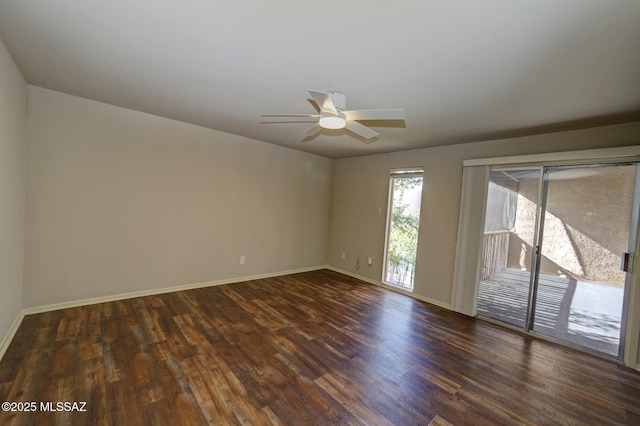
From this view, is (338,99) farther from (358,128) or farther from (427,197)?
(427,197)

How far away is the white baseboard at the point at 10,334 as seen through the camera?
2.24m

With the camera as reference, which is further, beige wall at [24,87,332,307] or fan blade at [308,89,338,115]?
beige wall at [24,87,332,307]

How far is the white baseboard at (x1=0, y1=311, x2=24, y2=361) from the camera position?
224cm

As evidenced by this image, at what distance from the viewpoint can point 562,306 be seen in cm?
312

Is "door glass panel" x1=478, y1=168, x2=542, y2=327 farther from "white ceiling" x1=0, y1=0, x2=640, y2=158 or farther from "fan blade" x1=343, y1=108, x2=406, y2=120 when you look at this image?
"fan blade" x1=343, y1=108, x2=406, y2=120

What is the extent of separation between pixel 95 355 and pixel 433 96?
12.3ft

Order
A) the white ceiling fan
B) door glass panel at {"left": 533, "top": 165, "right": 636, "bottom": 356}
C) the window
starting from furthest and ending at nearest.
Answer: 1. the window
2. door glass panel at {"left": 533, "top": 165, "right": 636, "bottom": 356}
3. the white ceiling fan

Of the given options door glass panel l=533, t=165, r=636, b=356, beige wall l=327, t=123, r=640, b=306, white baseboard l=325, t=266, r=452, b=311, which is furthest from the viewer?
white baseboard l=325, t=266, r=452, b=311

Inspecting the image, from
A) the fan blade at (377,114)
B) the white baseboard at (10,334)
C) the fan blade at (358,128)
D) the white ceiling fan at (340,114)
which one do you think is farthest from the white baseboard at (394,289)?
the white baseboard at (10,334)

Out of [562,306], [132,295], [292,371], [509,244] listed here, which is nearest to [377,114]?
[292,371]

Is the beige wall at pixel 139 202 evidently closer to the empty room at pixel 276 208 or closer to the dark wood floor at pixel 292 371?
the empty room at pixel 276 208

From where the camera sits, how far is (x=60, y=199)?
3055 mm

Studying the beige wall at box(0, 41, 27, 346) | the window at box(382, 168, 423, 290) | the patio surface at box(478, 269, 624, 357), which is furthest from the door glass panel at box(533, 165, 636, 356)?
the beige wall at box(0, 41, 27, 346)

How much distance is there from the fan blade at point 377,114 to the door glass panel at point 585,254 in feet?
8.13
